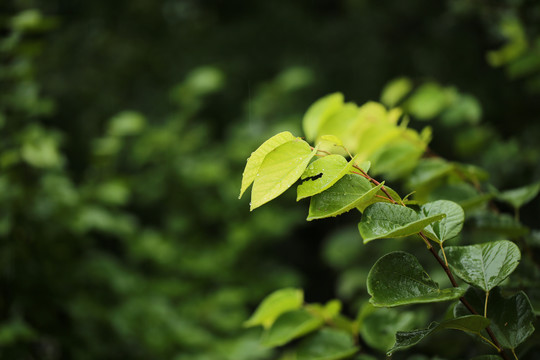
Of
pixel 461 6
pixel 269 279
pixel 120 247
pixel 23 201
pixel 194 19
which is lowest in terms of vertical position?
pixel 269 279

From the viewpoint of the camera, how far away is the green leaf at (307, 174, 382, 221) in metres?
0.42

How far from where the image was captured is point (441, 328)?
1.28ft

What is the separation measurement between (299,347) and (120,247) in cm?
163

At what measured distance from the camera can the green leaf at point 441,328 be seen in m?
0.38

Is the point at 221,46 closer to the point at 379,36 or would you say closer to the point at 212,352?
the point at 379,36

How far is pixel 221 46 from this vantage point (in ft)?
7.62

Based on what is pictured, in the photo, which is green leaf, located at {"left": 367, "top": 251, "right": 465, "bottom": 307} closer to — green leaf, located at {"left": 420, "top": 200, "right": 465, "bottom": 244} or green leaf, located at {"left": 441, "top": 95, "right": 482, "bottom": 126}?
green leaf, located at {"left": 420, "top": 200, "right": 465, "bottom": 244}

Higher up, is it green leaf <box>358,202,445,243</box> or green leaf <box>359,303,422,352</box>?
green leaf <box>358,202,445,243</box>

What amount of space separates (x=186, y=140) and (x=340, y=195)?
1.50 m

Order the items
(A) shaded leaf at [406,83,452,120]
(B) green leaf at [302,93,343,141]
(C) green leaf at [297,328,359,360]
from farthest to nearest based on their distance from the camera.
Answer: (A) shaded leaf at [406,83,452,120], (B) green leaf at [302,93,343,141], (C) green leaf at [297,328,359,360]

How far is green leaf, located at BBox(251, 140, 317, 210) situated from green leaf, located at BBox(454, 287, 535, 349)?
226mm

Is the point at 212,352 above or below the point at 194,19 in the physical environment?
below

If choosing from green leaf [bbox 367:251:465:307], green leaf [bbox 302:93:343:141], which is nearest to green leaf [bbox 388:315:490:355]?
green leaf [bbox 367:251:465:307]

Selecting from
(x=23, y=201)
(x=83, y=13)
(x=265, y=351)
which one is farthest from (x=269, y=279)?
(x=83, y=13)
